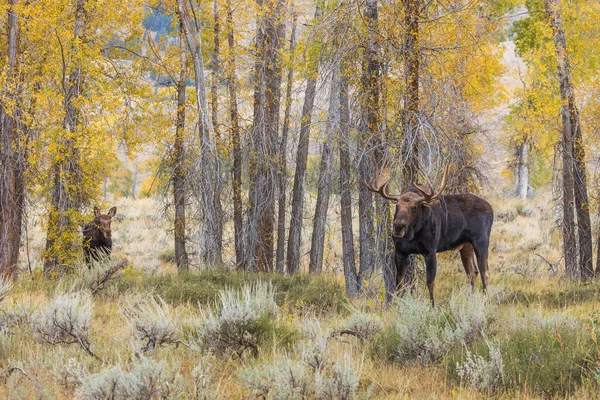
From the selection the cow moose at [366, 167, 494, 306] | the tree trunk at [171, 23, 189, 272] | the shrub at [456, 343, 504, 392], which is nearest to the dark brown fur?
the cow moose at [366, 167, 494, 306]

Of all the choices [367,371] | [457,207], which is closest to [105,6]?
[457,207]

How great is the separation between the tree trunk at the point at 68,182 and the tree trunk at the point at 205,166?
7.49 ft

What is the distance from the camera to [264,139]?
45.9 ft

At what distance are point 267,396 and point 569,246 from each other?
11470mm

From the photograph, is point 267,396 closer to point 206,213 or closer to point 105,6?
point 206,213

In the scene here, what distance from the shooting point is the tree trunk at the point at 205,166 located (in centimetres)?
1256

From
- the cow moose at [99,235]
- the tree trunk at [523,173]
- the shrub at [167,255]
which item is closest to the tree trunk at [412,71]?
the cow moose at [99,235]

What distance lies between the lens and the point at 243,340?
6180 mm

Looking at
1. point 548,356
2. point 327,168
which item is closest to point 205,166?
point 327,168

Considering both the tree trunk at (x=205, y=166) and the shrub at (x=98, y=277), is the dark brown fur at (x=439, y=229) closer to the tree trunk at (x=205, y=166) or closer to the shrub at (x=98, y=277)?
the tree trunk at (x=205, y=166)

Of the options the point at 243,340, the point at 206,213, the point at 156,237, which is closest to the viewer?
the point at 243,340

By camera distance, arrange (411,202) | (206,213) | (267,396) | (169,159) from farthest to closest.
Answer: (169,159), (206,213), (411,202), (267,396)

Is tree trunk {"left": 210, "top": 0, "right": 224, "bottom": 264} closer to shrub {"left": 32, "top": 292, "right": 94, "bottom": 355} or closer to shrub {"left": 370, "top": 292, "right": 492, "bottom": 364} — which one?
shrub {"left": 32, "top": 292, "right": 94, "bottom": 355}

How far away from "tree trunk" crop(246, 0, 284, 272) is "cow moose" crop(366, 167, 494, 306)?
4522 mm
